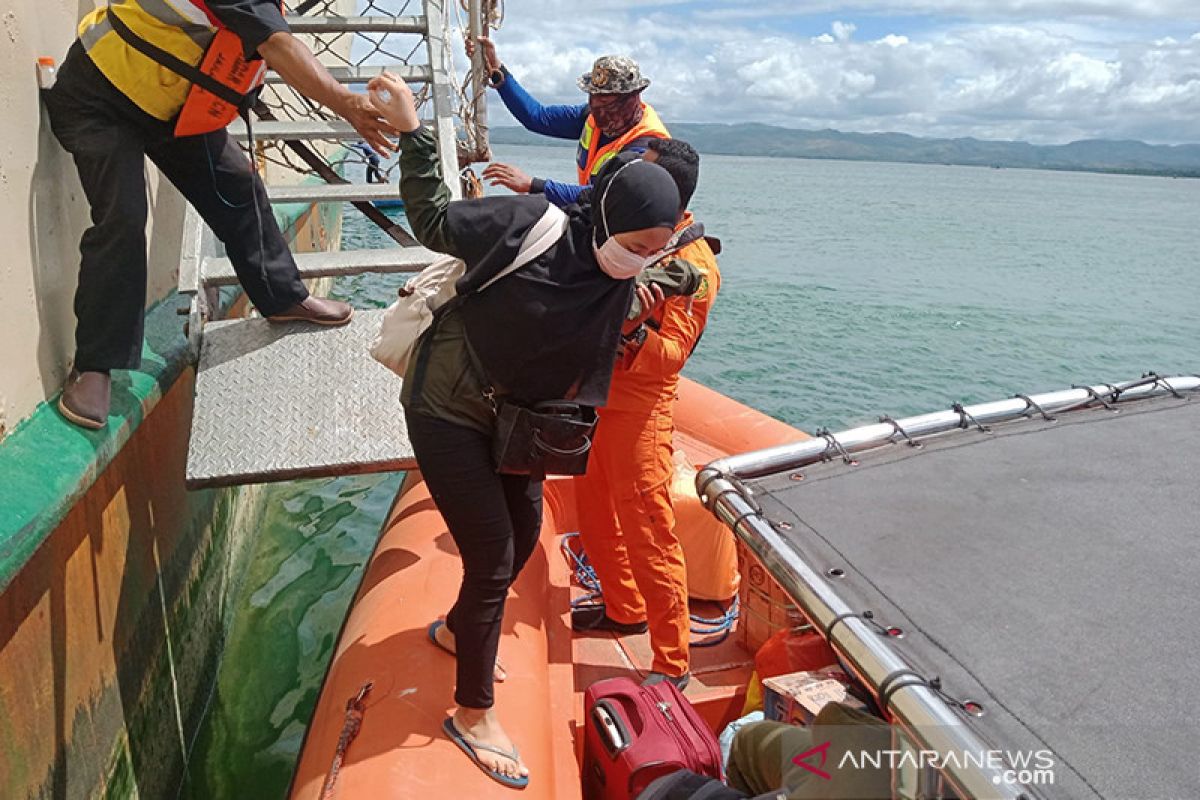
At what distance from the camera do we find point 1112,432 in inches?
88.0

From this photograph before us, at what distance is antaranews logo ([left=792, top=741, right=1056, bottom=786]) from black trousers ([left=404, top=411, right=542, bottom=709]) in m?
1.09

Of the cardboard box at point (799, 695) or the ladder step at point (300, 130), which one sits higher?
the ladder step at point (300, 130)

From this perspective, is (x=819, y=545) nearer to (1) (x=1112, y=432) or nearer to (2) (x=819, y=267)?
(1) (x=1112, y=432)

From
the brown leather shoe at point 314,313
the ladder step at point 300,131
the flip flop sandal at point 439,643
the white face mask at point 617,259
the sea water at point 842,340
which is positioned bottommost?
the sea water at point 842,340

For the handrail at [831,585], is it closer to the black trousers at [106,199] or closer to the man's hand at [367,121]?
the man's hand at [367,121]

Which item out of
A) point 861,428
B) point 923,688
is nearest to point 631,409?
point 861,428

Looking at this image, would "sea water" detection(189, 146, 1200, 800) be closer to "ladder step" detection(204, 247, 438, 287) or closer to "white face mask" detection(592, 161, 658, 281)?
"ladder step" detection(204, 247, 438, 287)

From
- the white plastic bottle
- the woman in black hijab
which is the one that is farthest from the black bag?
the white plastic bottle

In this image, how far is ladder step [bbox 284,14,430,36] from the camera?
4422 mm

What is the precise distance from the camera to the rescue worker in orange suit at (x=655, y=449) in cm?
290

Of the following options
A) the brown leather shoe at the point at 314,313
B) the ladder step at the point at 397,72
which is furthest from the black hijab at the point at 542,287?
the ladder step at the point at 397,72

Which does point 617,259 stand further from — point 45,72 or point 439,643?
point 45,72

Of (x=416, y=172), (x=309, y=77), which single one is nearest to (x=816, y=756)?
(x=416, y=172)

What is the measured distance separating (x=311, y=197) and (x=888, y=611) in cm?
323
